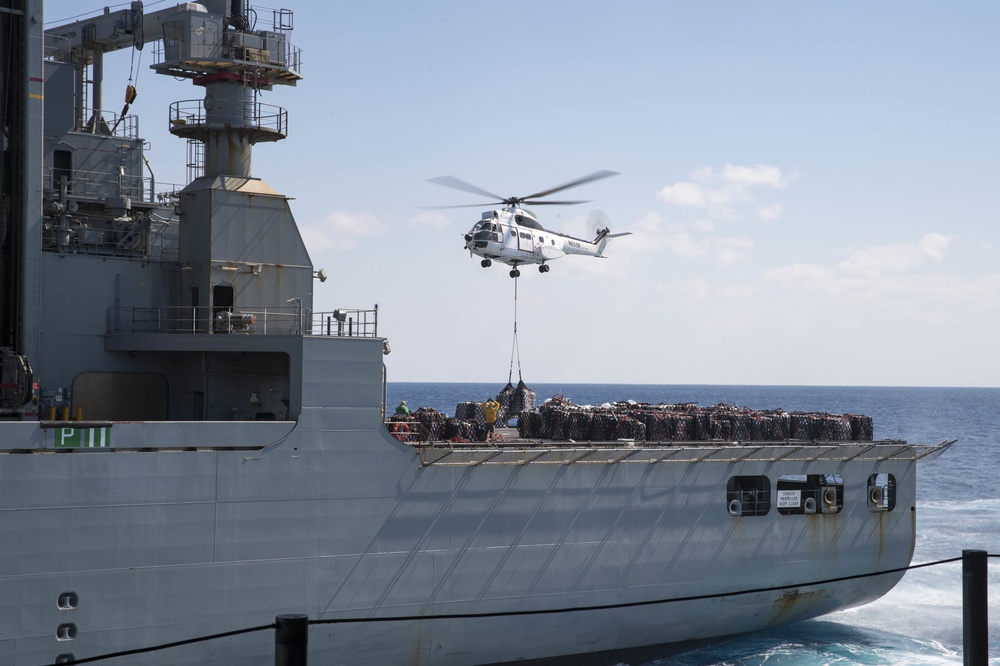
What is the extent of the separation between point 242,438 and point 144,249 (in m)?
6.44

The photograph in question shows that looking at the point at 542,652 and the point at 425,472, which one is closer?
the point at 425,472

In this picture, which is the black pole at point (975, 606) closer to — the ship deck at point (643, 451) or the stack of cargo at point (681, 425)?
the ship deck at point (643, 451)

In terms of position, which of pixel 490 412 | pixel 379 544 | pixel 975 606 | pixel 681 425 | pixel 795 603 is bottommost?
pixel 795 603

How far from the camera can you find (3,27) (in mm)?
20391

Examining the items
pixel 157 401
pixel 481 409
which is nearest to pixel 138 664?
pixel 157 401

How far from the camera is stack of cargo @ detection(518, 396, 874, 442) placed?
2639cm

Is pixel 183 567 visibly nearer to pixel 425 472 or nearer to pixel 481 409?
pixel 425 472

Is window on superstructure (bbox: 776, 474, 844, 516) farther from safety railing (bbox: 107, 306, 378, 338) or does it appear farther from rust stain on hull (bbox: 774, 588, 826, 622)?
safety railing (bbox: 107, 306, 378, 338)

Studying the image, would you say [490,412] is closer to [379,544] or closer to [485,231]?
[379,544]

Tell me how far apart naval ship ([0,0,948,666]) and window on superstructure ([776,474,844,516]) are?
8 cm

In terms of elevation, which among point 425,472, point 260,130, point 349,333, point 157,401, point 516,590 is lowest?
point 516,590

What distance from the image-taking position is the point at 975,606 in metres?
11.4

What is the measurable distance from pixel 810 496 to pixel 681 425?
4.24 metres

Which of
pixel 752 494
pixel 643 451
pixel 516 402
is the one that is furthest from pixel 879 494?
pixel 516 402
